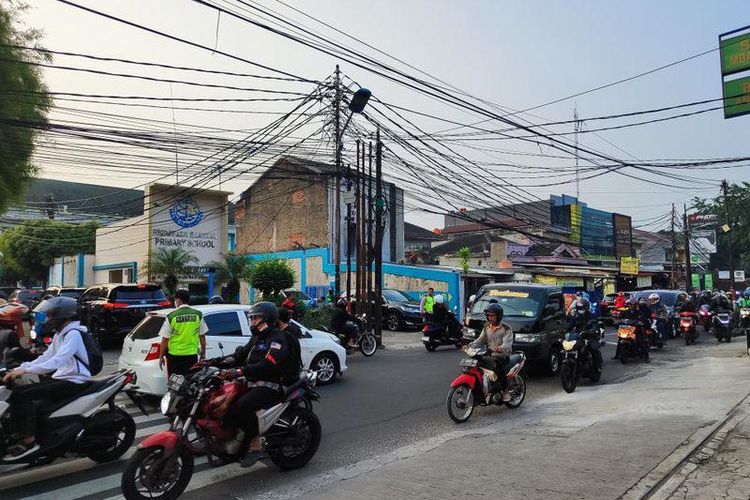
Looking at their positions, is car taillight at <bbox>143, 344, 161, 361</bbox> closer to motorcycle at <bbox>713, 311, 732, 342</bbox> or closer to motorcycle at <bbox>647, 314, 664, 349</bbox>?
motorcycle at <bbox>647, 314, 664, 349</bbox>

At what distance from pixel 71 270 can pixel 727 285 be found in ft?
195

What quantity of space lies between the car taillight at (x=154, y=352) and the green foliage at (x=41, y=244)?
38466 mm

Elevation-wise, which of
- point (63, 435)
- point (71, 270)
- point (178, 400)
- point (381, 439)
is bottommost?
point (381, 439)

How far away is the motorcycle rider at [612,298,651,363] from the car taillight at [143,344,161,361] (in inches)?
410

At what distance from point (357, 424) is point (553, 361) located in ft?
19.1

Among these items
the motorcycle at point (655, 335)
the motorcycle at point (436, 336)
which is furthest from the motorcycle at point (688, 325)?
the motorcycle at point (436, 336)

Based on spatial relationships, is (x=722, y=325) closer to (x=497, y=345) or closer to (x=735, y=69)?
(x=735, y=69)

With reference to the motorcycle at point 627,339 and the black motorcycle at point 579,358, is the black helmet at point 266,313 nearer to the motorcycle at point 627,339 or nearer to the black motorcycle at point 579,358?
the black motorcycle at point 579,358

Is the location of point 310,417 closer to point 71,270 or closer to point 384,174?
point 384,174

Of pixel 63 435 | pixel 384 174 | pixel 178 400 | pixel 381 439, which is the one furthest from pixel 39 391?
pixel 384 174

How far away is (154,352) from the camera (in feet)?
27.1

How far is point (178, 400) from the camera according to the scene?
480 centimetres

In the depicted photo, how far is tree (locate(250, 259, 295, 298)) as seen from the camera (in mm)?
26734

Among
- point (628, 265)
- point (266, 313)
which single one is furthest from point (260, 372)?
point (628, 265)
